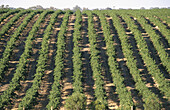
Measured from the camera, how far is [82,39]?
36.4m

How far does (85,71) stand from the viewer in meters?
27.9

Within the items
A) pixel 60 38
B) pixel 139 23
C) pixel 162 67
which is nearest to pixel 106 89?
pixel 162 67

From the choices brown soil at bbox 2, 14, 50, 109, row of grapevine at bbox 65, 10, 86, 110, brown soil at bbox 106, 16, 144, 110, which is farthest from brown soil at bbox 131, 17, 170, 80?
brown soil at bbox 2, 14, 50, 109

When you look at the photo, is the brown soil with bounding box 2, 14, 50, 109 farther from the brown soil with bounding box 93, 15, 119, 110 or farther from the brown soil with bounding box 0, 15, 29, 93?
the brown soil with bounding box 93, 15, 119, 110

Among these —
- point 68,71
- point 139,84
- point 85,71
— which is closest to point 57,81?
point 68,71

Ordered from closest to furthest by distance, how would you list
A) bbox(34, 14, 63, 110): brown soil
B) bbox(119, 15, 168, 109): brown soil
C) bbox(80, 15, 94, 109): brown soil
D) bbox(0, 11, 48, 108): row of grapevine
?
bbox(0, 11, 48, 108): row of grapevine → bbox(34, 14, 63, 110): brown soil → bbox(80, 15, 94, 109): brown soil → bbox(119, 15, 168, 109): brown soil

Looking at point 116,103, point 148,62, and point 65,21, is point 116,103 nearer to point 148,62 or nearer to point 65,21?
point 148,62

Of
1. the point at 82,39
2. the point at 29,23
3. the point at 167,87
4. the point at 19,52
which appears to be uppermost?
the point at 29,23

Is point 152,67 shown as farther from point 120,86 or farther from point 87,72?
point 87,72

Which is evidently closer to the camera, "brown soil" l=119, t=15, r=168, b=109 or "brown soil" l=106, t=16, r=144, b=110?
"brown soil" l=106, t=16, r=144, b=110

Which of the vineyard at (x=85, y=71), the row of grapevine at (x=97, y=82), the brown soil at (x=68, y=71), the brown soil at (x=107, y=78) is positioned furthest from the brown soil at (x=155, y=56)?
the brown soil at (x=68, y=71)

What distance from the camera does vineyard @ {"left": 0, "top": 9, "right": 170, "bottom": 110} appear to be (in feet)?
68.3

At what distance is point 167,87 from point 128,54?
8666 mm

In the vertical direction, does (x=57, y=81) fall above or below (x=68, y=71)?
below
